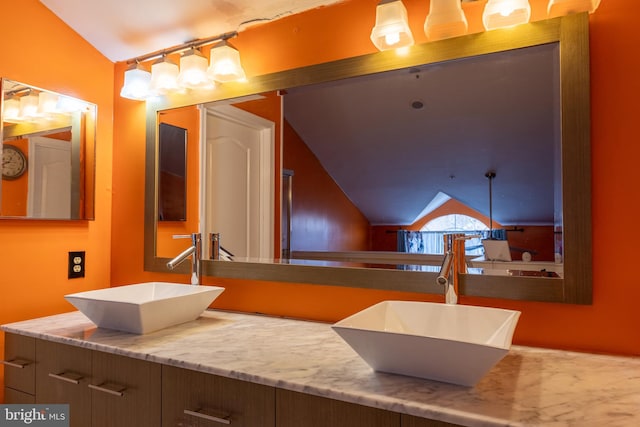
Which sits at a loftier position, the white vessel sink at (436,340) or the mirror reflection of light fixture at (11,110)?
the mirror reflection of light fixture at (11,110)

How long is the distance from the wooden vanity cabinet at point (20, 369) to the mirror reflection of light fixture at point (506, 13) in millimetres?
1822

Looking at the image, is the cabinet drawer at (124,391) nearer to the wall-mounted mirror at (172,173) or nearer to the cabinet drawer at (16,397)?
the cabinet drawer at (16,397)

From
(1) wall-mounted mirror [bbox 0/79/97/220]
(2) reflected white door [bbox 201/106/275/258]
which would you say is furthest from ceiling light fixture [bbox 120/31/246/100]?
(1) wall-mounted mirror [bbox 0/79/97/220]

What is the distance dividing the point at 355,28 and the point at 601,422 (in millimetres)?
1368

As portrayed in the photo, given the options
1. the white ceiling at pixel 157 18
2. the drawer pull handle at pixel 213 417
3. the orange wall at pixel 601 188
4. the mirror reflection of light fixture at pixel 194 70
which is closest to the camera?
the drawer pull handle at pixel 213 417

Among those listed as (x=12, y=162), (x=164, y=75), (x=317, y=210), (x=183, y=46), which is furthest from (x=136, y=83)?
(x=317, y=210)

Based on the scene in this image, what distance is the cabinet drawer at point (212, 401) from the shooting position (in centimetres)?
103

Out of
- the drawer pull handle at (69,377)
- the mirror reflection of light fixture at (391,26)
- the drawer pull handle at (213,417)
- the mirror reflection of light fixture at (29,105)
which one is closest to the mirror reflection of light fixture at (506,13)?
the mirror reflection of light fixture at (391,26)

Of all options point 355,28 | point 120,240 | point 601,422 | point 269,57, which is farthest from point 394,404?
point 120,240

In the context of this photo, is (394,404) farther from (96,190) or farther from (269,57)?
(96,190)

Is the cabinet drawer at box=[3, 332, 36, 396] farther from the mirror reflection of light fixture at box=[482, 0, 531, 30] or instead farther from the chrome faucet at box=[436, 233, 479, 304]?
the mirror reflection of light fixture at box=[482, 0, 531, 30]

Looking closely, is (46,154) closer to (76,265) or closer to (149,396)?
(76,265)

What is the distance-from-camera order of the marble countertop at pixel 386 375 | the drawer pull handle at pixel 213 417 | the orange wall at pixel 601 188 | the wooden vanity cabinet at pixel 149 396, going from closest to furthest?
the marble countertop at pixel 386 375, the wooden vanity cabinet at pixel 149 396, the drawer pull handle at pixel 213 417, the orange wall at pixel 601 188

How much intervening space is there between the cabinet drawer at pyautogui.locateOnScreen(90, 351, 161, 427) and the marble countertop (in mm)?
50
